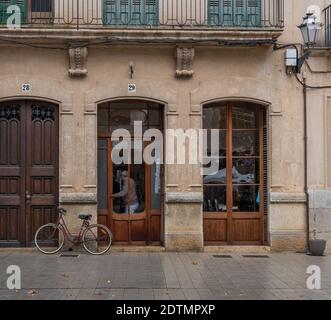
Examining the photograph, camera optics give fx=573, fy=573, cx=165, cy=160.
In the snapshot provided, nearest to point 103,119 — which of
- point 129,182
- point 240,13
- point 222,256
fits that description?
point 129,182

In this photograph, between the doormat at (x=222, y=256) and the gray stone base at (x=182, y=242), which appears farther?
the gray stone base at (x=182, y=242)

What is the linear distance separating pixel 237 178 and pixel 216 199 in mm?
691

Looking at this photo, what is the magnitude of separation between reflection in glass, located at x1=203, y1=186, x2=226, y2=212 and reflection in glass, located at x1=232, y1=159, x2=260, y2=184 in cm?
39

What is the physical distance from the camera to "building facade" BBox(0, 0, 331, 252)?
41.3 feet

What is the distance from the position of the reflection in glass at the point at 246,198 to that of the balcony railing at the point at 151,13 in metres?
3.67

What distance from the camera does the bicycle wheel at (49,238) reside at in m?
12.5

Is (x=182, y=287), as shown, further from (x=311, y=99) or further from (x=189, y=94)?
(x=311, y=99)

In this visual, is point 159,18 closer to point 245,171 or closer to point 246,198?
point 245,171

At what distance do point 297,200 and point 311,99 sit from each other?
232cm

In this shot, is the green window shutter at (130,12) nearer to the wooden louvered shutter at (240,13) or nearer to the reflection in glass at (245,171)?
the wooden louvered shutter at (240,13)

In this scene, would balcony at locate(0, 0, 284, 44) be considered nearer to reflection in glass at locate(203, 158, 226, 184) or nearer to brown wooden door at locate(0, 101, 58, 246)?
brown wooden door at locate(0, 101, 58, 246)

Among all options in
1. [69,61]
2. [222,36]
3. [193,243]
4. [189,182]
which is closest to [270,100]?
[222,36]

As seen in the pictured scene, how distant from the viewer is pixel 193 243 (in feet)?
41.5

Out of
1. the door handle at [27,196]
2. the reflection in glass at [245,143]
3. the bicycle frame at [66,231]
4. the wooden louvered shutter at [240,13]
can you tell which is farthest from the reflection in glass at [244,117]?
the door handle at [27,196]
